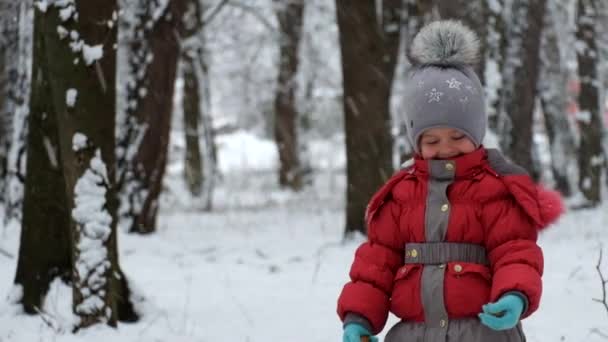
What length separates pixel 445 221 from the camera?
9.03 feet

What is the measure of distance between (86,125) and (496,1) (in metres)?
6.77

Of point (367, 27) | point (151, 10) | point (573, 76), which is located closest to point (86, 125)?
point (367, 27)

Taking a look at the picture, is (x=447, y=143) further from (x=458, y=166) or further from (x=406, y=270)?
(x=406, y=270)

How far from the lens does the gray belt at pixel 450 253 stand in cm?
274

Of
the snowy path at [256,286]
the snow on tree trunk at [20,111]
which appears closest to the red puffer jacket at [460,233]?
the snowy path at [256,286]

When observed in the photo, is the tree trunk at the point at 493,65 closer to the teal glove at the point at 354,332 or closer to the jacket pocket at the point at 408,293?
the jacket pocket at the point at 408,293

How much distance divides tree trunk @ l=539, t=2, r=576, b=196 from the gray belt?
15.8 m

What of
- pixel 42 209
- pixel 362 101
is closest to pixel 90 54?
pixel 42 209

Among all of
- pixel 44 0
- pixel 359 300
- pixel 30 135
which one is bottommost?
pixel 359 300

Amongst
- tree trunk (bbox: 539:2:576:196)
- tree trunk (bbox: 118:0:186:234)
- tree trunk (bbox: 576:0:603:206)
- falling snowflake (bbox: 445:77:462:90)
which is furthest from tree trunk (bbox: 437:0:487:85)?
tree trunk (bbox: 539:2:576:196)

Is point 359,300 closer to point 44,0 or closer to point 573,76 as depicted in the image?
point 44,0

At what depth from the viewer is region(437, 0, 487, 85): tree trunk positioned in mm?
8039

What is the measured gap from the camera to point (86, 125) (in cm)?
427

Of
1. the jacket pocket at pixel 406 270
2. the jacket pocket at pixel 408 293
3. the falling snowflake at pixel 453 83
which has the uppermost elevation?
the falling snowflake at pixel 453 83
